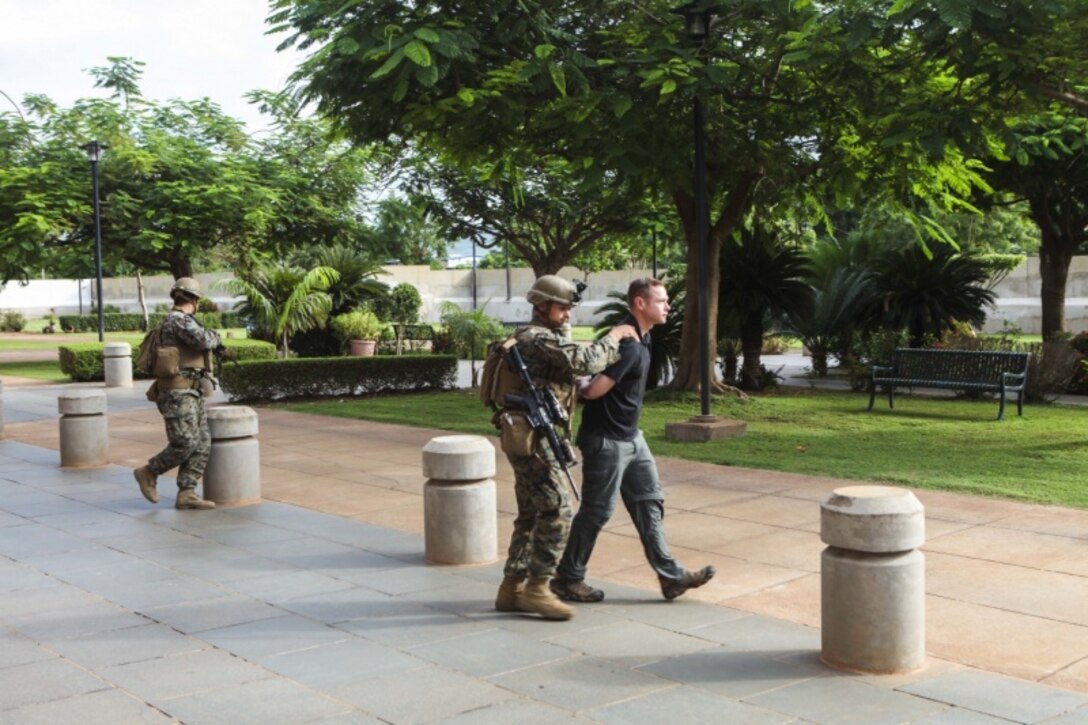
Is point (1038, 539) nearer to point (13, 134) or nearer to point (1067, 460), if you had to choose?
point (1067, 460)

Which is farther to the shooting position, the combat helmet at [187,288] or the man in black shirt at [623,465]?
the combat helmet at [187,288]

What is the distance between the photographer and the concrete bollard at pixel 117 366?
2358cm

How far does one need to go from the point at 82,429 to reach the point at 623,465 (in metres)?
8.00

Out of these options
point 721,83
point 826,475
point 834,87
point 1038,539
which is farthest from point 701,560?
point 834,87

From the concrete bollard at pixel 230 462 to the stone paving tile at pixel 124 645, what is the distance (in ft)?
12.2

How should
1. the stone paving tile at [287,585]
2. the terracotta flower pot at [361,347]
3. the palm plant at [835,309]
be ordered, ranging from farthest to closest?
the terracotta flower pot at [361,347] < the palm plant at [835,309] < the stone paving tile at [287,585]

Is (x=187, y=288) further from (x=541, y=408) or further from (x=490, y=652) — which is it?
(x=490, y=652)

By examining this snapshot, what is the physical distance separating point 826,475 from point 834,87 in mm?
5150

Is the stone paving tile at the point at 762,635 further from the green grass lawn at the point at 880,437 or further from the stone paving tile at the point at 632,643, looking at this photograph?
the green grass lawn at the point at 880,437

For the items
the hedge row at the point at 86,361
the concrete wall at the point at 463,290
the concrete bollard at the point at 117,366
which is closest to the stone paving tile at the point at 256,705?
the concrete bollard at the point at 117,366

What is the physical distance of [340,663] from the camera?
18.2ft

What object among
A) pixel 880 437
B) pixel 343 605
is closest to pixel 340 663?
pixel 343 605

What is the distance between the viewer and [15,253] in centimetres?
2747

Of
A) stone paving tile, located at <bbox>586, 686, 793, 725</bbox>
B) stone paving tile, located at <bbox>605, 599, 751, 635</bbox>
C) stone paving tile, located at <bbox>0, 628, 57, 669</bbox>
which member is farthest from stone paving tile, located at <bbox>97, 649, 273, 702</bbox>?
stone paving tile, located at <bbox>605, 599, 751, 635</bbox>
